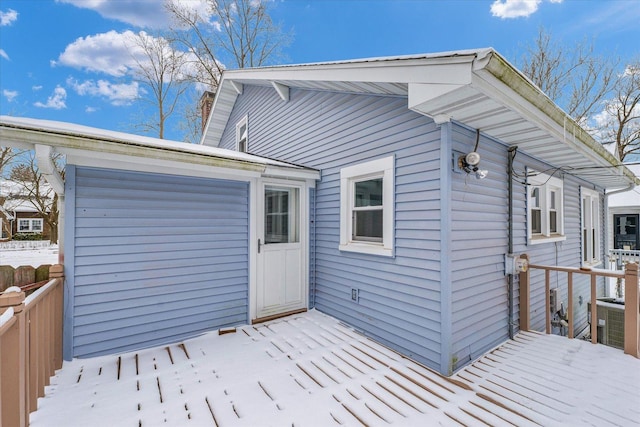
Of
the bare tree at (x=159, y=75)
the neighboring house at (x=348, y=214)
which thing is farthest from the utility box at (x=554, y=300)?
the bare tree at (x=159, y=75)

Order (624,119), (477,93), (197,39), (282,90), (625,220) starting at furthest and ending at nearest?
(624,119), (625,220), (197,39), (282,90), (477,93)

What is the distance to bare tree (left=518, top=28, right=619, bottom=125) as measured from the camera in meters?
12.5

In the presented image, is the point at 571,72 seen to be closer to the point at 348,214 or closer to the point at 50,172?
the point at 348,214

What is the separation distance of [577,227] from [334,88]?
6343mm

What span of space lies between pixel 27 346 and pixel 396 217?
3.74m

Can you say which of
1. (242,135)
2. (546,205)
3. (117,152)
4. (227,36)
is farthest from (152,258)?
(227,36)

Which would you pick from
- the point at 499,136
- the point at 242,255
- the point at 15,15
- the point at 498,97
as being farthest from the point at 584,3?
the point at 15,15

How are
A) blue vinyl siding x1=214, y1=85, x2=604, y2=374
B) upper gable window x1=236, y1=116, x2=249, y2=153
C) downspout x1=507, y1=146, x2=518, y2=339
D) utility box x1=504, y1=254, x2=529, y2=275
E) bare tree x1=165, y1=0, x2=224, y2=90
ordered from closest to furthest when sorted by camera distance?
blue vinyl siding x1=214, y1=85, x2=604, y2=374 < utility box x1=504, y1=254, x2=529, y2=275 < downspout x1=507, y1=146, x2=518, y2=339 < upper gable window x1=236, y1=116, x2=249, y2=153 < bare tree x1=165, y1=0, x2=224, y2=90

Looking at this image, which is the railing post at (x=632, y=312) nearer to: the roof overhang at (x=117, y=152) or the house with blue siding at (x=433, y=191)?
the house with blue siding at (x=433, y=191)

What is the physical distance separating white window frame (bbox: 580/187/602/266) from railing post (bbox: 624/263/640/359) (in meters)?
3.88

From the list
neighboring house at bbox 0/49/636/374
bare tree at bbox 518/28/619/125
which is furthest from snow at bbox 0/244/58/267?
bare tree at bbox 518/28/619/125

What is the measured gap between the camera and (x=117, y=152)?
3182 millimetres

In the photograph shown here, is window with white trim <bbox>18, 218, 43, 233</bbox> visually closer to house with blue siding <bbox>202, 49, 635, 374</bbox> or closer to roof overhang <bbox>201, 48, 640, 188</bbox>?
house with blue siding <bbox>202, 49, 635, 374</bbox>

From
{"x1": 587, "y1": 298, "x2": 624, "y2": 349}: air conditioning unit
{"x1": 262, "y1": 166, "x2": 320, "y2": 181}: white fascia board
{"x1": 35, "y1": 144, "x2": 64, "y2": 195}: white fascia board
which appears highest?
{"x1": 262, "y1": 166, "x2": 320, "y2": 181}: white fascia board
